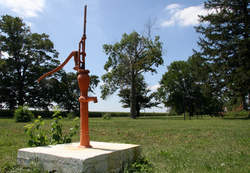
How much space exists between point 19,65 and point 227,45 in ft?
108

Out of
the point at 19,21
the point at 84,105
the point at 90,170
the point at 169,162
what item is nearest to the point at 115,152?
the point at 90,170

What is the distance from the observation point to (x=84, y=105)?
3.21m

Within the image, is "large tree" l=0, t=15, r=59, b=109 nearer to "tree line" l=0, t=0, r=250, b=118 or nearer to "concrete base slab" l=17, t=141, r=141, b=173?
"tree line" l=0, t=0, r=250, b=118

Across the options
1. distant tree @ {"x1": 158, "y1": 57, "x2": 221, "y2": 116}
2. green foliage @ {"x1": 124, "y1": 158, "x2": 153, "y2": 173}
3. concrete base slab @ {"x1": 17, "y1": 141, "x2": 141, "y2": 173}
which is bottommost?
green foliage @ {"x1": 124, "y1": 158, "x2": 153, "y2": 173}

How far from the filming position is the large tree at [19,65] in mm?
32000

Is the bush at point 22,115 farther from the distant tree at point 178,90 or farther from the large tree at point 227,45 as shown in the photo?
the distant tree at point 178,90

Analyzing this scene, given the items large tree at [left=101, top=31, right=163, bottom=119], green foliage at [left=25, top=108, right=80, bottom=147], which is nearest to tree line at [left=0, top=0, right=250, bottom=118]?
large tree at [left=101, top=31, right=163, bottom=119]

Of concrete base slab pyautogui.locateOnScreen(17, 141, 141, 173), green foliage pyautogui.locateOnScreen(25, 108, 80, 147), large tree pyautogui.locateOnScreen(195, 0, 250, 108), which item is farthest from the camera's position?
large tree pyautogui.locateOnScreen(195, 0, 250, 108)

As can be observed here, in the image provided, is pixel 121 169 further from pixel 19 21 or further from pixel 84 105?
pixel 19 21

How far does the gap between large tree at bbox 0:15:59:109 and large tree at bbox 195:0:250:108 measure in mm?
27394

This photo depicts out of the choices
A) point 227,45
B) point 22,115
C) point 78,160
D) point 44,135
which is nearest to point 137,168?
point 78,160

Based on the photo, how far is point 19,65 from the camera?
109ft

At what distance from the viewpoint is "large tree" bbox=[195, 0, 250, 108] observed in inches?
949

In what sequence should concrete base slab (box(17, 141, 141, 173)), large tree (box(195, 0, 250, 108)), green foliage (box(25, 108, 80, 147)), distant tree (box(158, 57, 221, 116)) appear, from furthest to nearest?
distant tree (box(158, 57, 221, 116)) → large tree (box(195, 0, 250, 108)) → green foliage (box(25, 108, 80, 147)) → concrete base slab (box(17, 141, 141, 173))
